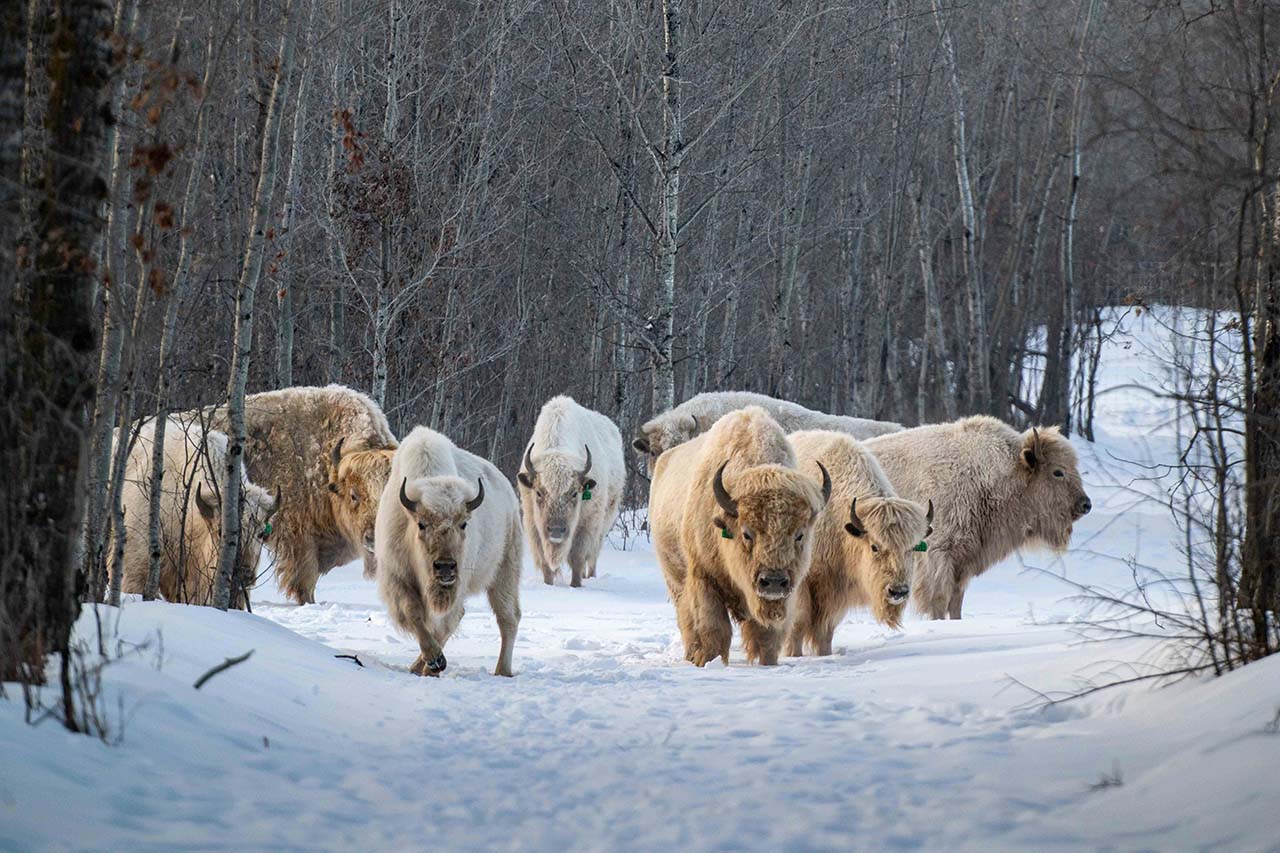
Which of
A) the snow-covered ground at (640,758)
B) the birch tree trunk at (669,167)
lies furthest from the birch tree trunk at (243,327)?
the birch tree trunk at (669,167)

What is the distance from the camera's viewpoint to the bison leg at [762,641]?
Answer: 28.3 feet

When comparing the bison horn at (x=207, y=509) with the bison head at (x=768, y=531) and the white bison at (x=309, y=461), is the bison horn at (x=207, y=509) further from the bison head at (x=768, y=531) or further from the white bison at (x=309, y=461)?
the bison head at (x=768, y=531)

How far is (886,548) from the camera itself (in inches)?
366

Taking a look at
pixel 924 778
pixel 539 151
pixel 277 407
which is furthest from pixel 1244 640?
pixel 539 151

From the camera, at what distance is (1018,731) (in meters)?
5.15

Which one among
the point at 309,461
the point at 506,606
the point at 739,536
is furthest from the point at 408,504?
the point at 309,461

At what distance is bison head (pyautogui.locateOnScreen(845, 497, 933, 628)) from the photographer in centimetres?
927

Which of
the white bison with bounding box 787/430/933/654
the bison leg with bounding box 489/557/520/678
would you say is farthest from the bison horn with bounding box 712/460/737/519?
the bison leg with bounding box 489/557/520/678

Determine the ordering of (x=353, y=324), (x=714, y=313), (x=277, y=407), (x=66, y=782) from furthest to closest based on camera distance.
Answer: (x=714, y=313)
(x=353, y=324)
(x=277, y=407)
(x=66, y=782)

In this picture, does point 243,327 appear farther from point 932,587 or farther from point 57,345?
point 932,587

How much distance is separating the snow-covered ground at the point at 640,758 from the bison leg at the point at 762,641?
1.22 metres

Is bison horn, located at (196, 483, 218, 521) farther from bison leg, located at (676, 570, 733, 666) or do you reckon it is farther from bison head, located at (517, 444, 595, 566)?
bison head, located at (517, 444, 595, 566)

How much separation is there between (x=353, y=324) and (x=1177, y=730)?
19.2 metres

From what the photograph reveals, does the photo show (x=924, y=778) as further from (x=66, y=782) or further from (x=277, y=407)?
(x=277, y=407)
